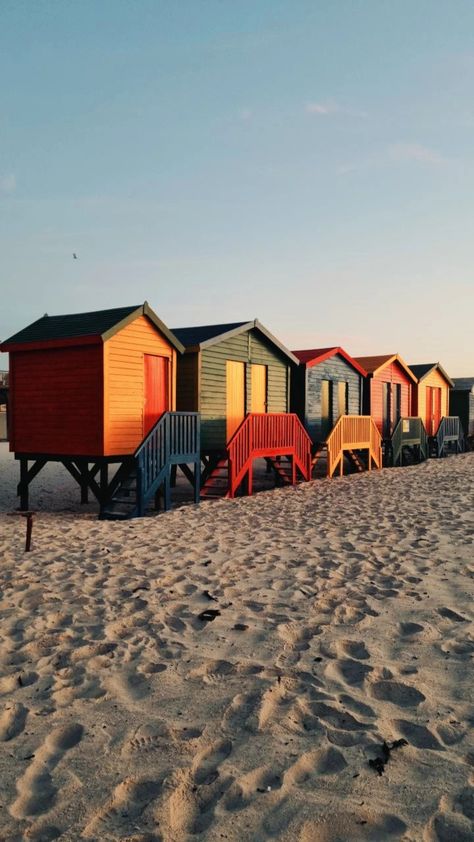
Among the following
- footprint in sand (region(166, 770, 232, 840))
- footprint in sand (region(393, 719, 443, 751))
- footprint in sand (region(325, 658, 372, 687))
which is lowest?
footprint in sand (region(166, 770, 232, 840))

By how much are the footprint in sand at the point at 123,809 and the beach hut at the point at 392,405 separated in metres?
21.0

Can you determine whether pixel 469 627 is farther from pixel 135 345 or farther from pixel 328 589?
pixel 135 345

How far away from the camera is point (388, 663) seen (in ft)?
13.6

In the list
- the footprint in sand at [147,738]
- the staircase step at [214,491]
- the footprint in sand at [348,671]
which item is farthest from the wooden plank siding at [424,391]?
the footprint in sand at [147,738]

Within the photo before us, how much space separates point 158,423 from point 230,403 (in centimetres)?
415

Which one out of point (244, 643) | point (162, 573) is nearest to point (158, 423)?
point (162, 573)

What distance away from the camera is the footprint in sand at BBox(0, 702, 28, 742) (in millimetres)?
3371

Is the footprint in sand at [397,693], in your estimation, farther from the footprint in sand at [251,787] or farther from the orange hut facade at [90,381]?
the orange hut facade at [90,381]

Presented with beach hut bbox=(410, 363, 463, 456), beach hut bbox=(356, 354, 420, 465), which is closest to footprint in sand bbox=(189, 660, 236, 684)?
beach hut bbox=(356, 354, 420, 465)

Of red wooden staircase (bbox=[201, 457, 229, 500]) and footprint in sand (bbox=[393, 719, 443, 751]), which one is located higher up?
footprint in sand (bbox=[393, 719, 443, 751])

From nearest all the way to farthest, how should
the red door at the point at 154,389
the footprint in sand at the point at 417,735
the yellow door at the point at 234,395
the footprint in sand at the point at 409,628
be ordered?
1. the footprint in sand at the point at 417,735
2. the footprint in sand at the point at 409,628
3. the red door at the point at 154,389
4. the yellow door at the point at 234,395

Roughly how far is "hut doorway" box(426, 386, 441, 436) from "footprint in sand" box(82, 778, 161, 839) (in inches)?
1100

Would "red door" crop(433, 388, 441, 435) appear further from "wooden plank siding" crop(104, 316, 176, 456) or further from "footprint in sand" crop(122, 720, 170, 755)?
"footprint in sand" crop(122, 720, 170, 755)

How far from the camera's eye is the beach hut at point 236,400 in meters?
14.7
